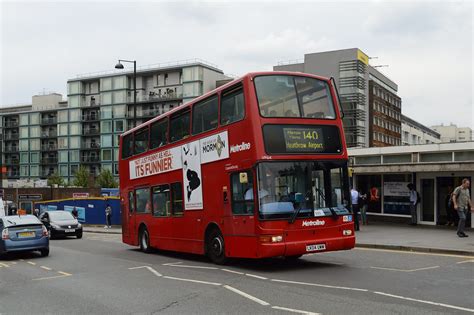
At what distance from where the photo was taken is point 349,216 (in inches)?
461

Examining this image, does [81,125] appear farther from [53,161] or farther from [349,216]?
[349,216]

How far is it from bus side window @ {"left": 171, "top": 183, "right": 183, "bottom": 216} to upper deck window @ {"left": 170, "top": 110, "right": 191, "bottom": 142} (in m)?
1.35

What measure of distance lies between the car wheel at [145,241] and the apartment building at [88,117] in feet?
242

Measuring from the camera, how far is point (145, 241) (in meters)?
17.5

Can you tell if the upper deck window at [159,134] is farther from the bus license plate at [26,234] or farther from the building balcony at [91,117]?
the building balcony at [91,117]

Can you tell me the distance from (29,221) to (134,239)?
357 cm

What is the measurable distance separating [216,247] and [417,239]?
7.01 m

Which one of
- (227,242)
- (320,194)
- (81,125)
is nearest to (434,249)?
(320,194)

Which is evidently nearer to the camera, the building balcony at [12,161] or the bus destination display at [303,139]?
the bus destination display at [303,139]

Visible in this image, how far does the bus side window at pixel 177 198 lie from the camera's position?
47.6 feet

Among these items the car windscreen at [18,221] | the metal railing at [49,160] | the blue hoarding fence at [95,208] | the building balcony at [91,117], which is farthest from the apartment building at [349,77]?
the car windscreen at [18,221]

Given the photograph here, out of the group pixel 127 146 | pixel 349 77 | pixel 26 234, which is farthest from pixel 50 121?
pixel 26 234

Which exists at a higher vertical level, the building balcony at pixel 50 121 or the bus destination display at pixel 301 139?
the building balcony at pixel 50 121

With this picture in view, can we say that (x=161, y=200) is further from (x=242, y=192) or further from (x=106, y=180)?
(x=106, y=180)
